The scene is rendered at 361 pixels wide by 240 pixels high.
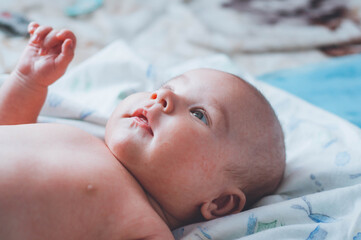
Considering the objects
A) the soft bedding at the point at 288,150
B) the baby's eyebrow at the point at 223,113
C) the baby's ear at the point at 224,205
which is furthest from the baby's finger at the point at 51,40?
the baby's ear at the point at 224,205

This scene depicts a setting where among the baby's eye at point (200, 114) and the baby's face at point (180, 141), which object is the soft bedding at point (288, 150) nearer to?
the baby's face at point (180, 141)

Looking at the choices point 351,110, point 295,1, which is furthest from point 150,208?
point 295,1

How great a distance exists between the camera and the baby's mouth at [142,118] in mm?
858

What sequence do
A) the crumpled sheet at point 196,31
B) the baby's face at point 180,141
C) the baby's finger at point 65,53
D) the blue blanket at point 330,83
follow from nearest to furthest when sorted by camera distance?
the baby's face at point 180,141 → the baby's finger at point 65,53 → the blue blanket at point 330,83 → the crumpled sheet at point 196,31

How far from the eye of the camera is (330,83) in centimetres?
146

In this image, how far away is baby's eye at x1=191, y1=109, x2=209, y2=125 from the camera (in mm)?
884

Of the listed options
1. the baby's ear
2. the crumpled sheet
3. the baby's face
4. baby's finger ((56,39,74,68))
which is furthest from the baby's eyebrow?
the crumpled sheet

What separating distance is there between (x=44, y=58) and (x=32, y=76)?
5cm

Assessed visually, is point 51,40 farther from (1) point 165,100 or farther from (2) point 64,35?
(1) point 165,100

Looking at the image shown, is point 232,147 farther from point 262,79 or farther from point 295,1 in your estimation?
point 295,1

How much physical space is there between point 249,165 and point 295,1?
1394 millimetres

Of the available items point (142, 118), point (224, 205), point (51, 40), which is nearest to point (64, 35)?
point (51, 40)

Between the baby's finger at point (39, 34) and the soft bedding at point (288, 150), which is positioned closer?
the soft bedding at point (288, 150)

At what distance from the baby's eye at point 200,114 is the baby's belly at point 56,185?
7.5 inches
